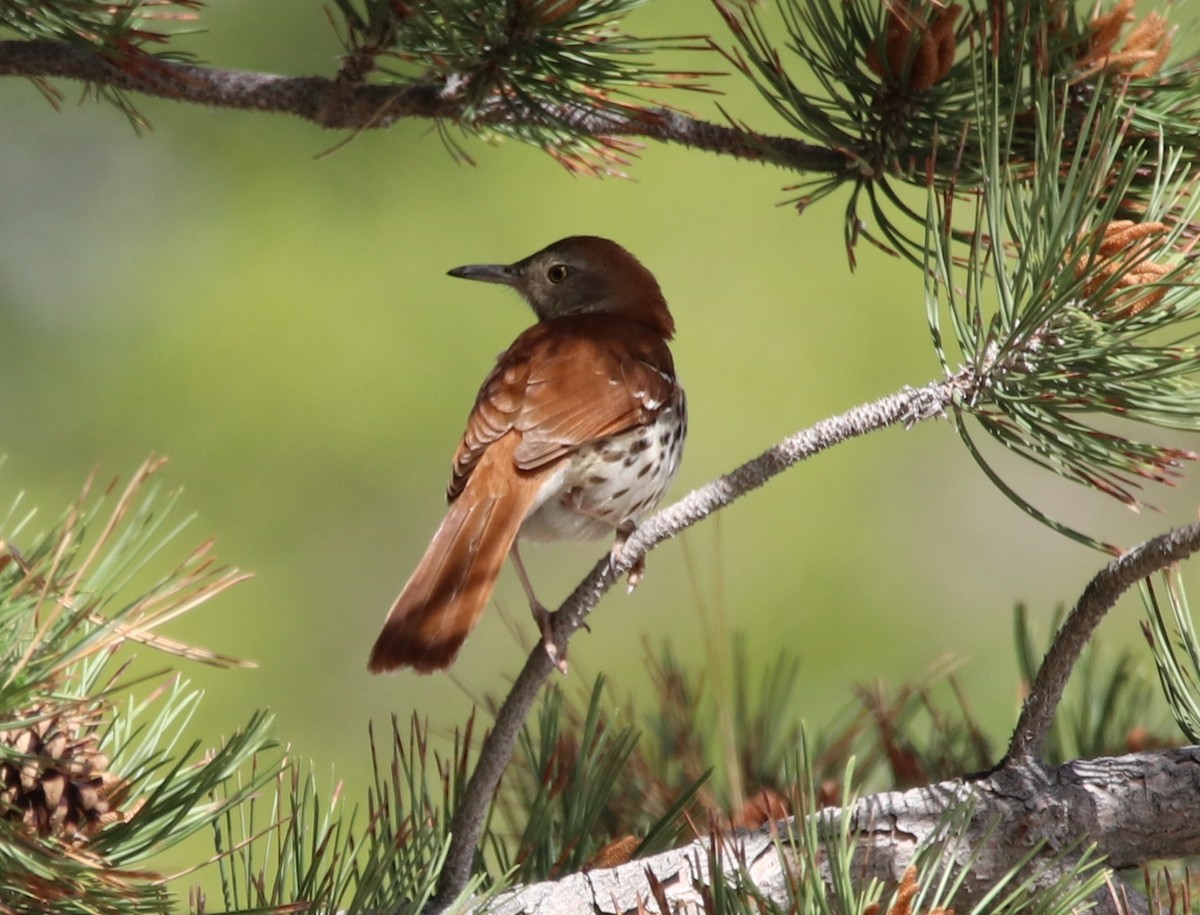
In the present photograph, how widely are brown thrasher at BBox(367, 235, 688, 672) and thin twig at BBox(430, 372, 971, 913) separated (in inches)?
17.2

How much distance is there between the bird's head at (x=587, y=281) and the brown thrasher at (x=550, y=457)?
23cm

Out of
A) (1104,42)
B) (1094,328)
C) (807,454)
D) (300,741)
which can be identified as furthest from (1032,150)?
(300,741)

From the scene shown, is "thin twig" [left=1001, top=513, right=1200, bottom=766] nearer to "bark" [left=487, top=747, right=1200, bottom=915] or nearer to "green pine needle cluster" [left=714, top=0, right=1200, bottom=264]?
"bark" [left=487, top=747, right=1200, bottom=915]

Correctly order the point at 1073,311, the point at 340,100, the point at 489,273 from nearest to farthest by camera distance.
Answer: the point at 1073,311 → the point at 340,100 → the point at 489,273

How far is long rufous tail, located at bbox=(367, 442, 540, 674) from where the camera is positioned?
1938 mm

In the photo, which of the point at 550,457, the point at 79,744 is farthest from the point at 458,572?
the point at 79,744

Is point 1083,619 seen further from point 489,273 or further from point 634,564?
point 489,273

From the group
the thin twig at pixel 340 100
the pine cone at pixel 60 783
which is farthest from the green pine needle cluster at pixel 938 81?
the pine cone at pixel 60 783

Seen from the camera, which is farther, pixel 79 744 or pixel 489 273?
pixel 489 273

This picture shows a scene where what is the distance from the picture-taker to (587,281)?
304 cm

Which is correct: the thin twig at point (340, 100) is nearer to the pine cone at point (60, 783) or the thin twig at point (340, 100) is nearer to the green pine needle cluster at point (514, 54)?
the green pine needle cluster at point (514, 54)

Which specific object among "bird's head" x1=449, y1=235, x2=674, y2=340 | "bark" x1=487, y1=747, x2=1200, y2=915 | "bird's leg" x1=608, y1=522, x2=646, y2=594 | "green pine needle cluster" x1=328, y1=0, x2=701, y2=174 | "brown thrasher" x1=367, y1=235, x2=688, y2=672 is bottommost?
"bark" x1=487, y1=747, x2=1200, y2=915

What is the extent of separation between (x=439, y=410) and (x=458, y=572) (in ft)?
9.12

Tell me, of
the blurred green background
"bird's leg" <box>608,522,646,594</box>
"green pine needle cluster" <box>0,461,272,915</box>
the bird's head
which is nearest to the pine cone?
"green pine needle cluster" <box>0,461,272,915</box>
